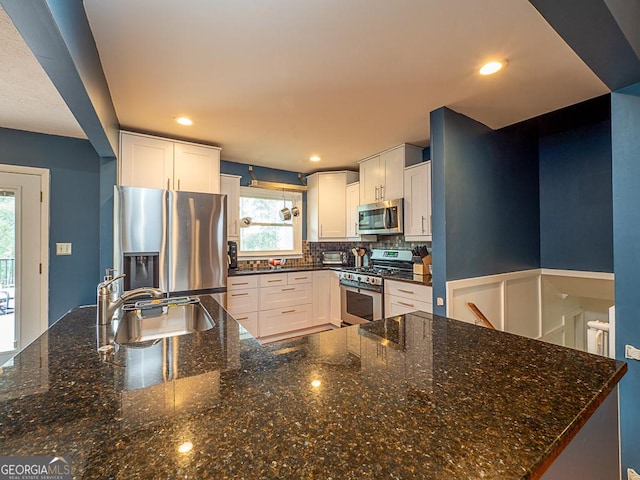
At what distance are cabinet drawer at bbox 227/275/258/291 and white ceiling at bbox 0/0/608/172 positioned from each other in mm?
1590

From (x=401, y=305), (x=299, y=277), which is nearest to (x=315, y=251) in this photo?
(x=299, y=277)

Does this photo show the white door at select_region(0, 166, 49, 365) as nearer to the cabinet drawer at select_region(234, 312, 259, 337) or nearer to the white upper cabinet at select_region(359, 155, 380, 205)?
the cabinet drawer at select_region(234, 312, 259, 337)

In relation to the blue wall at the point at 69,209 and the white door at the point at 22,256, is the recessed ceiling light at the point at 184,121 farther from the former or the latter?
the white door at the point at 22,256

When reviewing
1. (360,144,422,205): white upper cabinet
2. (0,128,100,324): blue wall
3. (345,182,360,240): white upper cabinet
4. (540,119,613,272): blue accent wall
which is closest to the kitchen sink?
(0,128,100,324): blue wall

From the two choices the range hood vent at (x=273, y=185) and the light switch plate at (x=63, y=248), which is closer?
the light switch plate at (x=63, y=248)

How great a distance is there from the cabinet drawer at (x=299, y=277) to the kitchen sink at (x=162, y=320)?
2007mm

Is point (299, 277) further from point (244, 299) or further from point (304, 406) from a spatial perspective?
point (304, 406)

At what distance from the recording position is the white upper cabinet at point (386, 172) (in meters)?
3.26

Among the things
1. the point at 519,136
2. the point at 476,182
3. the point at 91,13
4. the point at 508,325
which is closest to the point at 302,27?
the point at 91,13

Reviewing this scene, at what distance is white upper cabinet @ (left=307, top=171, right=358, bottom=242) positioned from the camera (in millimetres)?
4246

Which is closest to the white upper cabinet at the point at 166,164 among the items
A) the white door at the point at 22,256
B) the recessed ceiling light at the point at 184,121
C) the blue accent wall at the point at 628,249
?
the recessed ceiling light at the point at 184,121

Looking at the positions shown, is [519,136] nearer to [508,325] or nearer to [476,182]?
[476,182]

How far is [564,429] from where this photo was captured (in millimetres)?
579

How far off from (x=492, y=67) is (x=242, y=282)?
3.00 m
